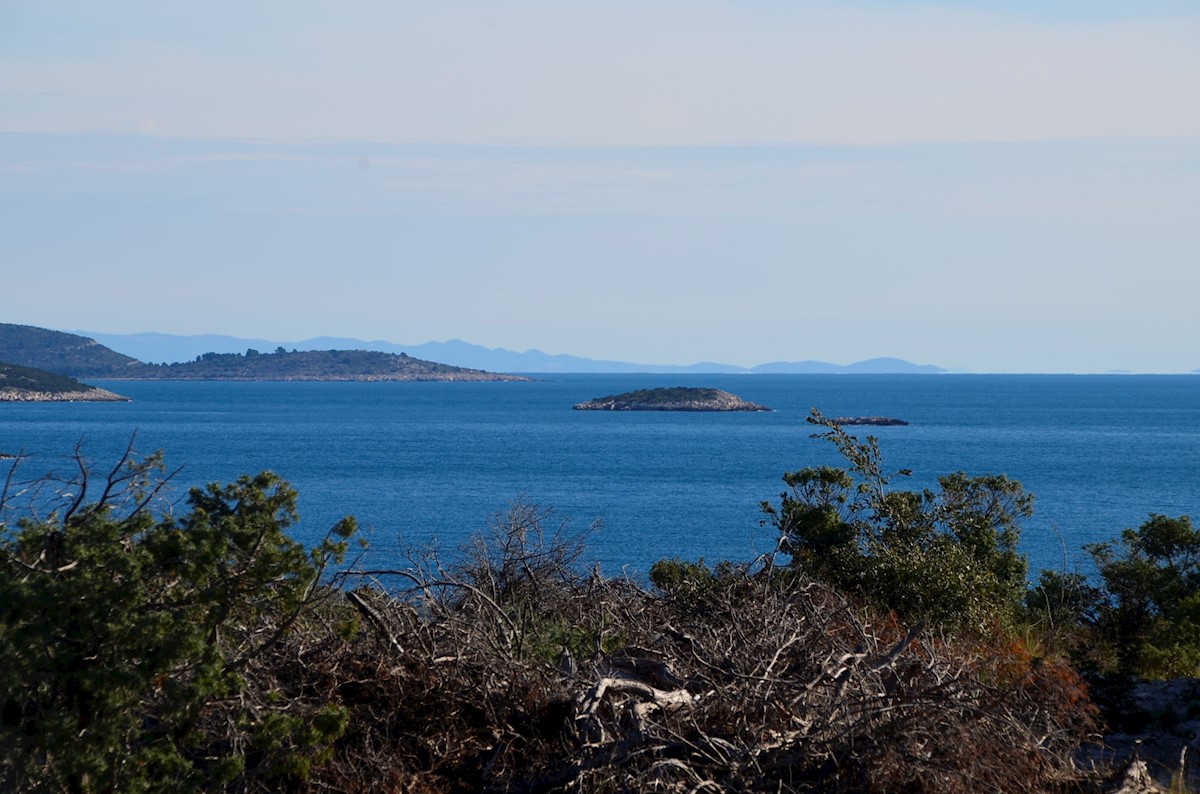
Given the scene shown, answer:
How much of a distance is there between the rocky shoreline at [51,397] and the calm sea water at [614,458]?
7674 mm

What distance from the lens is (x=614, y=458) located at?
81125mm

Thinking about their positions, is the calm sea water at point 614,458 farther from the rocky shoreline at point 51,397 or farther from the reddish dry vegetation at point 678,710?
the rocky shoreline at point 51,397

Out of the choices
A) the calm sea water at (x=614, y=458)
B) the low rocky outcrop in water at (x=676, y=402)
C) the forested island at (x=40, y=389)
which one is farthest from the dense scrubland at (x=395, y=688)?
the forested island at (x=40, y=389)

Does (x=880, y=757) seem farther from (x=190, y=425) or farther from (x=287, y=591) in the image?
(x=190, y=425)

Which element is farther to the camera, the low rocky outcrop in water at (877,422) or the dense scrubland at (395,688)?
the low rocky outcrop in water at (877,422)

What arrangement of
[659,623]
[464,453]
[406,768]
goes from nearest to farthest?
[406,768] → [659,623] → [464,453]

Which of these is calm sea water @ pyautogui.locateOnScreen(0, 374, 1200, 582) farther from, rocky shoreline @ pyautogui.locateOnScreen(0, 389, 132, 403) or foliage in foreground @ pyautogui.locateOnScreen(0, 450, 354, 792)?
rocky shoreline @ pyautogui.locateOnScreen(0, 389, 132, 403)

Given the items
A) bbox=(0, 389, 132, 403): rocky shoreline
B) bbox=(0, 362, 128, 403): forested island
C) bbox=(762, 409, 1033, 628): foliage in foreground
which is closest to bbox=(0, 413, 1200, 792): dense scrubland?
bbox=(762, 409, 1033, 628): foliage in foreground

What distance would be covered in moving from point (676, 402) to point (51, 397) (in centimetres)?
7938

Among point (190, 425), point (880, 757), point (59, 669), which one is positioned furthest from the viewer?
point (190, 425)

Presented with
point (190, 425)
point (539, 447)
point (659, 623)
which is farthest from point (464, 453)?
point (659, 623)

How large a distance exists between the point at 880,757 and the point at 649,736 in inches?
49.2

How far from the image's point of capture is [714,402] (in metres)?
159

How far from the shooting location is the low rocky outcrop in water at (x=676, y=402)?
512ft
